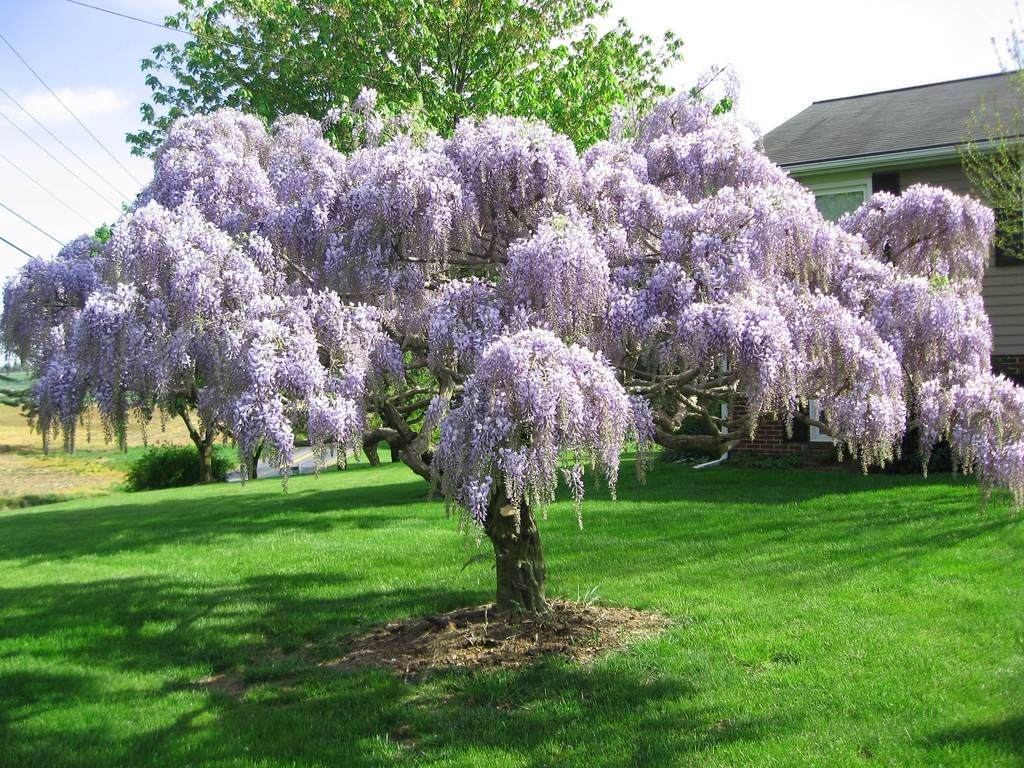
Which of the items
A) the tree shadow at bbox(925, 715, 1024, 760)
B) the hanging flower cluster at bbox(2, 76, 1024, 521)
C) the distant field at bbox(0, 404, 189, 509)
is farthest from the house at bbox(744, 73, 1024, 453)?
the distant field at bbox(0, 404, 189, 509)

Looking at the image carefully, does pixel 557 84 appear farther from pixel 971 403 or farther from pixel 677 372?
pixel 971 403

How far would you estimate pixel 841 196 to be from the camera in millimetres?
16516

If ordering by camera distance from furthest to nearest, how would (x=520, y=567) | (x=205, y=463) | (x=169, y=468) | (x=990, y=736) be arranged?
(x=169, y=468) → (x=205, y=463) → (x=520, y=567) → (x=990, y=736)

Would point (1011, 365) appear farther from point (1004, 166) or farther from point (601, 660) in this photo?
point (601, 660)

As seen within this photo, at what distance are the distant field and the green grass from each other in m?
13.9

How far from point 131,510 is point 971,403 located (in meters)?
17.0

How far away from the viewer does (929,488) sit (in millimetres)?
12844

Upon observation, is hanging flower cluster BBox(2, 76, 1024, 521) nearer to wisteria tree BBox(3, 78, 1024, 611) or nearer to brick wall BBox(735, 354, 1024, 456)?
wisteria tree BBox(3, 78, 1024, 611)

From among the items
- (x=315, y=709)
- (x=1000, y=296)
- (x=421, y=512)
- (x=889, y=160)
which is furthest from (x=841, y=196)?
(x=315, y=709)

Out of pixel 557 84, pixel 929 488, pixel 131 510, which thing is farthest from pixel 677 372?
pixel 131 510

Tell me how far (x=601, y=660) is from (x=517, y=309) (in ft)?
9.22

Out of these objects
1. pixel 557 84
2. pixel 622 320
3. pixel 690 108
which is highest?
pixel 557 84

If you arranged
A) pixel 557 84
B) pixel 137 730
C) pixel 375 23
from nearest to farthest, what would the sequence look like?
pixel 137 730, pixel 375 23, pixel 557 84

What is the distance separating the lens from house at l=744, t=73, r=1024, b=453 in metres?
15.1
